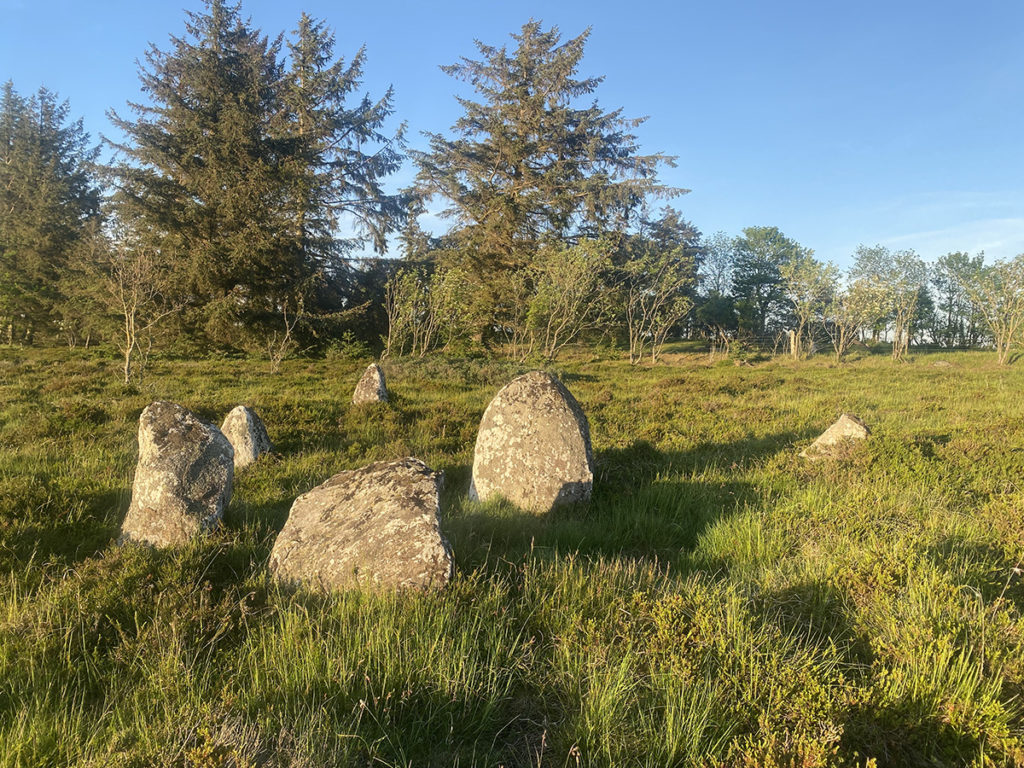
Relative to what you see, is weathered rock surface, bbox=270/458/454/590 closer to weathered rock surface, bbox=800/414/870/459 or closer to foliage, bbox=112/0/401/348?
weathered rock surface, bbox=800/414/870/459

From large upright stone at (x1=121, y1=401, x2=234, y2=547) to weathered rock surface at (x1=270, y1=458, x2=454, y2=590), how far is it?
132cm

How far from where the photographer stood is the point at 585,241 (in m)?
29.1

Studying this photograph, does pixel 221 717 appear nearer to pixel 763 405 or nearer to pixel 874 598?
pixel 874 598

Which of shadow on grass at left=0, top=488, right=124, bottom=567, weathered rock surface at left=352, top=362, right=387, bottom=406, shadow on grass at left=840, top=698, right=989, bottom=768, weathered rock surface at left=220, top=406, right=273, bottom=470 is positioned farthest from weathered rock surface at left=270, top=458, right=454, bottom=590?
weathered rock surface at left=352, top=362, right=387, bottom=406

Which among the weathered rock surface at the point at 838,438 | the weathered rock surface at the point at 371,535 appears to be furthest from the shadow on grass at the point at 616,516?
the weathered rock surface at the point at 838,438

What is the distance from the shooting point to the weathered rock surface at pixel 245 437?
7.27 metres

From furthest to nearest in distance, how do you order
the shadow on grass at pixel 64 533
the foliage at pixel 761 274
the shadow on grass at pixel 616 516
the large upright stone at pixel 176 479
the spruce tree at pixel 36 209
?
the foliage at pixel 761 274
the spruce tree at pixel 36 209
the large upright stone at pixel 176 479
the shadow on grass at pixel 616 516
the shadow on grass at pixel 64 533

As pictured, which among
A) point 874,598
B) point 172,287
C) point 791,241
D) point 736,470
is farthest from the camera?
point 791,241

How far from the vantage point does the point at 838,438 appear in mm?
7891

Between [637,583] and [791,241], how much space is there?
6656 centimetres

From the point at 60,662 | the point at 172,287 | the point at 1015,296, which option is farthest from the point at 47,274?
the point at 1015,296

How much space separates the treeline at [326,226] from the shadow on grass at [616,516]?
20447 mm

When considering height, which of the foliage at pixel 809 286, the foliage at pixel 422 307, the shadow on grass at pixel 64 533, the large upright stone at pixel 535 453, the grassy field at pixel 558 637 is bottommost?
the shadow on grass at pixel 64 533

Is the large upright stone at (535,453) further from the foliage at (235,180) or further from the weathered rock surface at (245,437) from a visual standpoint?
the foliage at (235,180)
